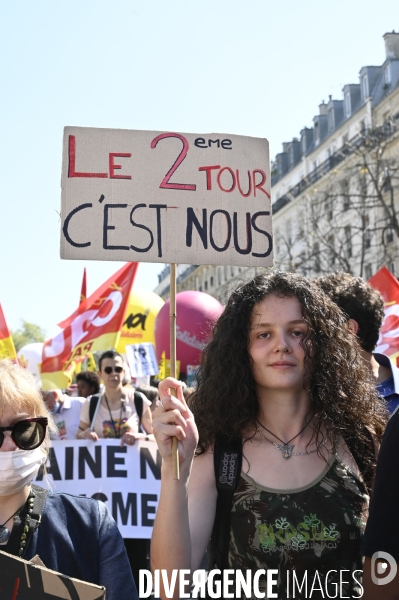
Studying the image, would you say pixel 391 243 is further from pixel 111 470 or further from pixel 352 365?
pixel 352 365

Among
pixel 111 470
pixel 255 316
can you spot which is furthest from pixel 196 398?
pixel 111 470

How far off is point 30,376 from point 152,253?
0.64m

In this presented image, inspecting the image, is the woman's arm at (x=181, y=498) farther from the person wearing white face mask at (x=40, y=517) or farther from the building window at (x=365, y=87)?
the building window at (x=365, y=87)

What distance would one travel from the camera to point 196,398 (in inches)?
124

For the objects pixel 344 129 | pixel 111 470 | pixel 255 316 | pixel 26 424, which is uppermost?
pixel 344 129

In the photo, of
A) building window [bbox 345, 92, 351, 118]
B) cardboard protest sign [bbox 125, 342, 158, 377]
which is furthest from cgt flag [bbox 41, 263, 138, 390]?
building window [bbox 345, 92, 351, 118]

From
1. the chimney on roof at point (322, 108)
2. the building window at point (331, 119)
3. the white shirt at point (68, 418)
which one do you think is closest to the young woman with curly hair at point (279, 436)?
the white shirt at point (68, 418)

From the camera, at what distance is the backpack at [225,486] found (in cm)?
270

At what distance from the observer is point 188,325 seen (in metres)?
11.8

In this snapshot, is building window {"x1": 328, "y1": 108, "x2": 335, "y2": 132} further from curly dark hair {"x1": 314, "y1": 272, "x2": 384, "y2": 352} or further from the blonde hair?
the blonde hair

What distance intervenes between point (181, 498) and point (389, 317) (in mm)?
5572

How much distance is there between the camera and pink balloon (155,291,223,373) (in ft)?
37.6

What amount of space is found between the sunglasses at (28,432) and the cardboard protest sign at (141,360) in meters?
7.86

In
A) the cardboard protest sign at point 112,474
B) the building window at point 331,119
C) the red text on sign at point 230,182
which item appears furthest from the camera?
the building window at point 331,119
